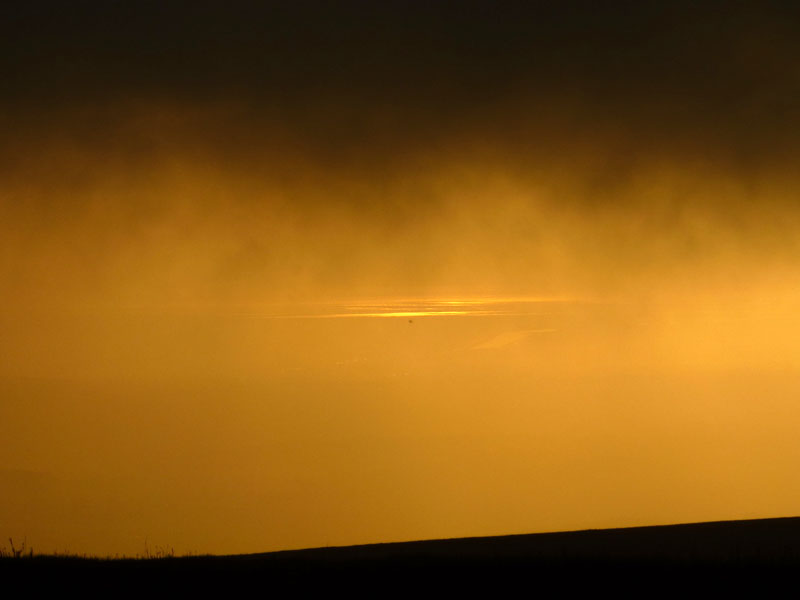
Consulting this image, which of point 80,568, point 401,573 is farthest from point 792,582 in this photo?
point 80,568

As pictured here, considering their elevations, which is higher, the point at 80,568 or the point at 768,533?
the point at 768,533

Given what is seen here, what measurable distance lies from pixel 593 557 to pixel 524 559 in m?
0.63

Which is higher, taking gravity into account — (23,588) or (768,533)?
(768,533)

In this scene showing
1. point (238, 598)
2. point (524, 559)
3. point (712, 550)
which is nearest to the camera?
point (238, 598)

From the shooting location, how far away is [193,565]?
9.32 metres

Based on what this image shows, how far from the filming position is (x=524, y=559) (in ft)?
30.5

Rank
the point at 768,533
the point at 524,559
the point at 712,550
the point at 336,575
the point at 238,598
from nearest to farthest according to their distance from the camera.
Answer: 1. the point at 238,598
2. the point at 336,575
3. the point at 524,559
4. the point at 712,550
5. the point at 768,533

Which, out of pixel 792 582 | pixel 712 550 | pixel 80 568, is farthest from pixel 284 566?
pixel 712 550

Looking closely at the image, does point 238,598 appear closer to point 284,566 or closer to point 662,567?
point 284,566

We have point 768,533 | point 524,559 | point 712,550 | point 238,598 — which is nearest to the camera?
point 238,598

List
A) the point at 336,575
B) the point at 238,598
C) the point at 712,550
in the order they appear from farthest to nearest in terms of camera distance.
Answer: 1. the point at 712,550
2. the point at 336,575
3. the point at 238,598

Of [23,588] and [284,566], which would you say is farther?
[284,566]

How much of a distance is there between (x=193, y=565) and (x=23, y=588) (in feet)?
5.17

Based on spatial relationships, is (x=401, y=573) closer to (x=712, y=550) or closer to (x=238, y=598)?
(x=238, y=598)
